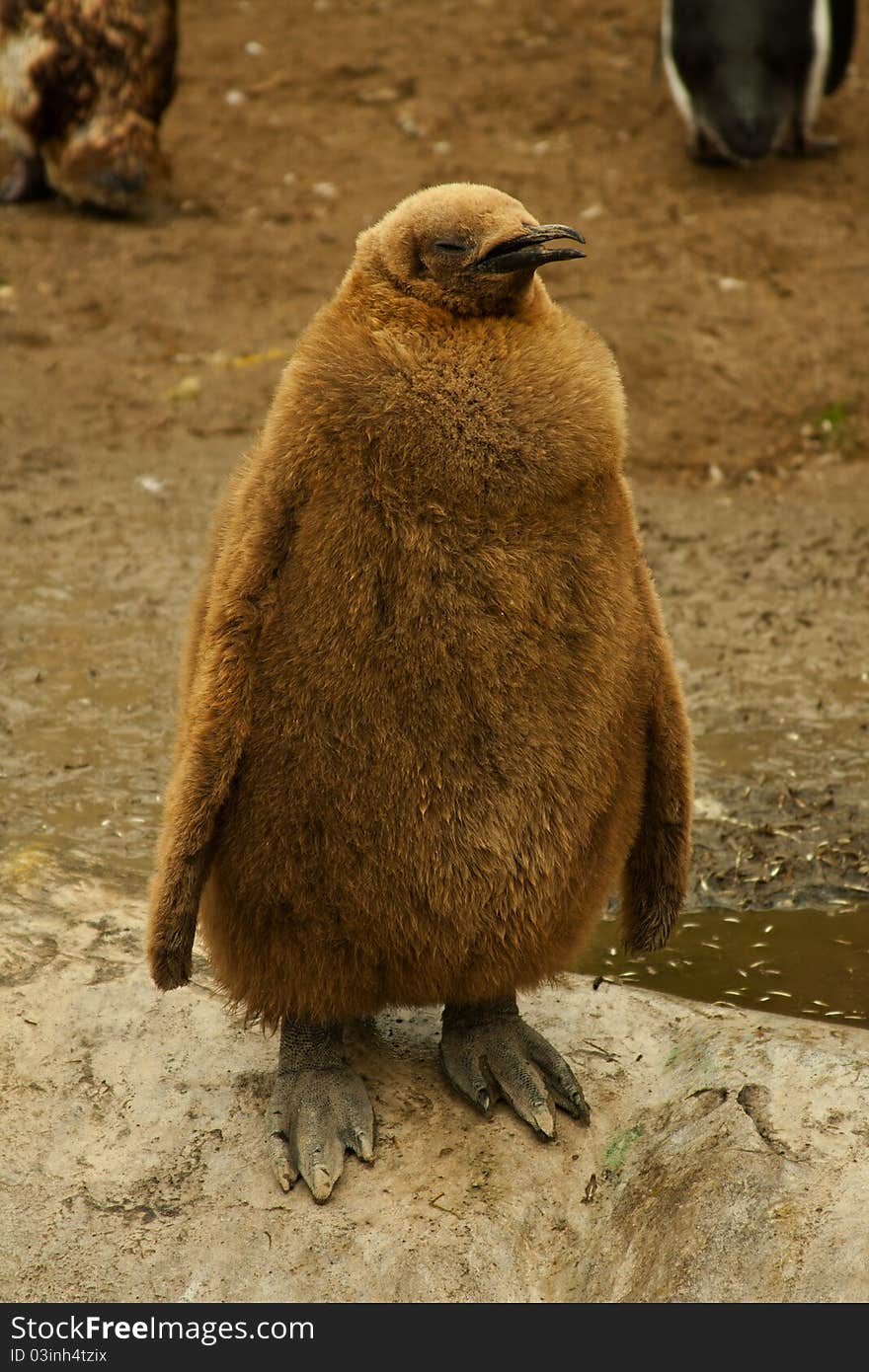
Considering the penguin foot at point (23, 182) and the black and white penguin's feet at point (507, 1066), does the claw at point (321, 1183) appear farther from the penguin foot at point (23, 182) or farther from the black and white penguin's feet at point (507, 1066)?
the penguin foot at point (23, 182)

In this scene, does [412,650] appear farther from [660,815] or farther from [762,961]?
[762,961]

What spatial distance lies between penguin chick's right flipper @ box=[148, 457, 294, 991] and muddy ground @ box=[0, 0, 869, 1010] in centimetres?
82

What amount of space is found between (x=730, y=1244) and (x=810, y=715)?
2651 millimetres

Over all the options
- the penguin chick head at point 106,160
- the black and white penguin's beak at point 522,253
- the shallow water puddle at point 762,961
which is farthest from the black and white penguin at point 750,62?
the black and white penguin's beak at point 522,253

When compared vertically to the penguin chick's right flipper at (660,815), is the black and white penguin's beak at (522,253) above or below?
above

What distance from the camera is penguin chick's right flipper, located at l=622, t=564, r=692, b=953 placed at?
283 cm

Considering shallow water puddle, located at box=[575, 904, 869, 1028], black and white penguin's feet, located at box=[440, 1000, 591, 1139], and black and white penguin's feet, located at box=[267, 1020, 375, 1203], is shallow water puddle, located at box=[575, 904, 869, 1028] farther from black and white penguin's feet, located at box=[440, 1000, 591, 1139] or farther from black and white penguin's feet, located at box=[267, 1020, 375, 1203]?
black and white penguin's feet, located at box=[267, 1020, 375, 1203]

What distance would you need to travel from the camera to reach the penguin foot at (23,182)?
9.05m

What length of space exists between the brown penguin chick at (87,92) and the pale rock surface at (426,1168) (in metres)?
6.50

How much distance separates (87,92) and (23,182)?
75 cm

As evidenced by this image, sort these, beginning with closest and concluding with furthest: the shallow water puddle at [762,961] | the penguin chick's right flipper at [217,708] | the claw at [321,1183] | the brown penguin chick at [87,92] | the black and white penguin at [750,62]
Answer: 1. the penguin chick's right flipper at [217,708]
2. the claw at [321,1183]
3. the shallow water puddle at [762,961]
4. the brown penguin chick at [87,92]
5. the black and white penguin at [750,62]

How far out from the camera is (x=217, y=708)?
2.60 m

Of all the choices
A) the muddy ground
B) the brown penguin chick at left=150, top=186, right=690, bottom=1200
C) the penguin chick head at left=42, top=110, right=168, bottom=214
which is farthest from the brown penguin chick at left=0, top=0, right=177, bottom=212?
the brown penguin chick at left=150, top=186, right=690, bottom=1200

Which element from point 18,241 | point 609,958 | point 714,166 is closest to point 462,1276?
point 609,958
